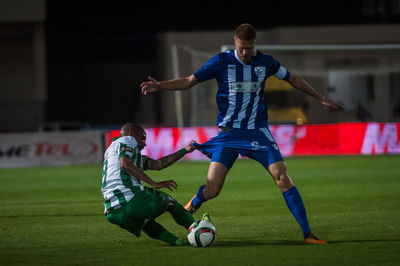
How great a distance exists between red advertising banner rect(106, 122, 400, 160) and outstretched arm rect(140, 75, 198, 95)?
1556 centimetres

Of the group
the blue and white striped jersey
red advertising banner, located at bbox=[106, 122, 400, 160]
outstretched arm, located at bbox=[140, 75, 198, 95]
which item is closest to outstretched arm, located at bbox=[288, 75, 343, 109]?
the blue and white striped jersey

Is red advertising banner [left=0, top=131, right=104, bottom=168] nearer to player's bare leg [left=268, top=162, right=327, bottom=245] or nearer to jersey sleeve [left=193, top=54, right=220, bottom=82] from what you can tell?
jersey sleeve [left=193, top=54, right=220, bottom=82]

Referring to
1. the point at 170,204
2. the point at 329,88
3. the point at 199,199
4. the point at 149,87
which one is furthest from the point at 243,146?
the point at 329,88

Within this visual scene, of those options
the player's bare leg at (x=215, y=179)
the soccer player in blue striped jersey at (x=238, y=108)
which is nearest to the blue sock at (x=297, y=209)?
the soccer player in blue striped jersey at (x=238, y=108)

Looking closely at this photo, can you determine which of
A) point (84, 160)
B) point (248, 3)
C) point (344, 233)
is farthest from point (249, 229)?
point (248, 3)

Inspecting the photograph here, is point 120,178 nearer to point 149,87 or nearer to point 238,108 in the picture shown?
point 149,87

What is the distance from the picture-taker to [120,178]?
6973mm

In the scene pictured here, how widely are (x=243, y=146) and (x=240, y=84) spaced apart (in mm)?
605

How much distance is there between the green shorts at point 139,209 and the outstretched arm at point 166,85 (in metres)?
0.95

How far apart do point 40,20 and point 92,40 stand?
Answer: 10.7 feet

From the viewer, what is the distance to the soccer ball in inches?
272

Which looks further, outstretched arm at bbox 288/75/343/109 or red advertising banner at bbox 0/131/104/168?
red advertising banner at bbox 0/131/104/168

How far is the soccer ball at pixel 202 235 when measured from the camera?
691 centimetres

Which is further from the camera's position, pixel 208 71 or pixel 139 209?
pixel 208 71
